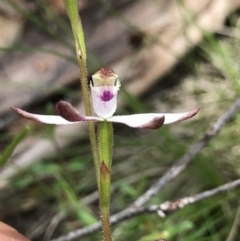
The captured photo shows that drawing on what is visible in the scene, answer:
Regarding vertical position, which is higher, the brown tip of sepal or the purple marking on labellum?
the brown tip of sepal

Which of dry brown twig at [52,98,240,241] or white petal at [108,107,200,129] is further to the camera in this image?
dry brown twig at [52,98,240,241]

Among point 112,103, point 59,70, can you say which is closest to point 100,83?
point 112,103

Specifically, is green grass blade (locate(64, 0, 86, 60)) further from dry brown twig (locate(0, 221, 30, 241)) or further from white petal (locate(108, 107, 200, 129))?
dry brown twig (locate(0, 221, 30, 241))

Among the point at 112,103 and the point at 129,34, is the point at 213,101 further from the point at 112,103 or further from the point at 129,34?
the point at 112,103

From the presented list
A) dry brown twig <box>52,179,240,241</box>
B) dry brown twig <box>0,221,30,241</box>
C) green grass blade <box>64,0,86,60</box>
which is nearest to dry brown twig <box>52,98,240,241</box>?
dry brown twig <box>52,179,240,241</box>

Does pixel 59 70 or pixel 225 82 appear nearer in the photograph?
pixel 59 70

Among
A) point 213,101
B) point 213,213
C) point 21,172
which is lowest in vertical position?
point 213,213
